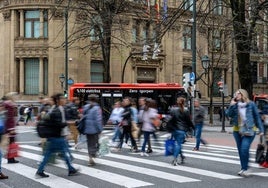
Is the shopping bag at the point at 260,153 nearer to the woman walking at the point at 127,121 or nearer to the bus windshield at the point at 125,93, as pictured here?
the woman walking at the point at 127,121

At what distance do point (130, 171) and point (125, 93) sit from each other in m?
19.9

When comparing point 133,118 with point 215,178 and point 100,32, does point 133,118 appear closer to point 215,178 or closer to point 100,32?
point 215,178

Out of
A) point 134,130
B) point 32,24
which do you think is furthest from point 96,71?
point 134,130

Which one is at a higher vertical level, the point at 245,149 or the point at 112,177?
the point at 245,149

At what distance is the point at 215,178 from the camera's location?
31.8 ft

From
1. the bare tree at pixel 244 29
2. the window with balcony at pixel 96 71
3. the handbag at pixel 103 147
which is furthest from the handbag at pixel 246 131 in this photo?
the window with balcony at pixel 96 71

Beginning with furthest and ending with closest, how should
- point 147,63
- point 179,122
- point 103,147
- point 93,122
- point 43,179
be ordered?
point 147,63, point 103,147, point 179,122, point 93,122, point 43,179

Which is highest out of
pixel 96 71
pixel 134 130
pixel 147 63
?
pixel 147 63

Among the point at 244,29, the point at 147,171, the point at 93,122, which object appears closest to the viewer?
the point at 147,171

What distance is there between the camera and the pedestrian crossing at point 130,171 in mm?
9266

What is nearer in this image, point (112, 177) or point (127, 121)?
point (112, 177)

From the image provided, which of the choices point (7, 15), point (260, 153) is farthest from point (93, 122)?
point (7, 15)

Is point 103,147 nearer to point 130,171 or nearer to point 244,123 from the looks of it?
point 130,171

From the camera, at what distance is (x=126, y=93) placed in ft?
99.9
